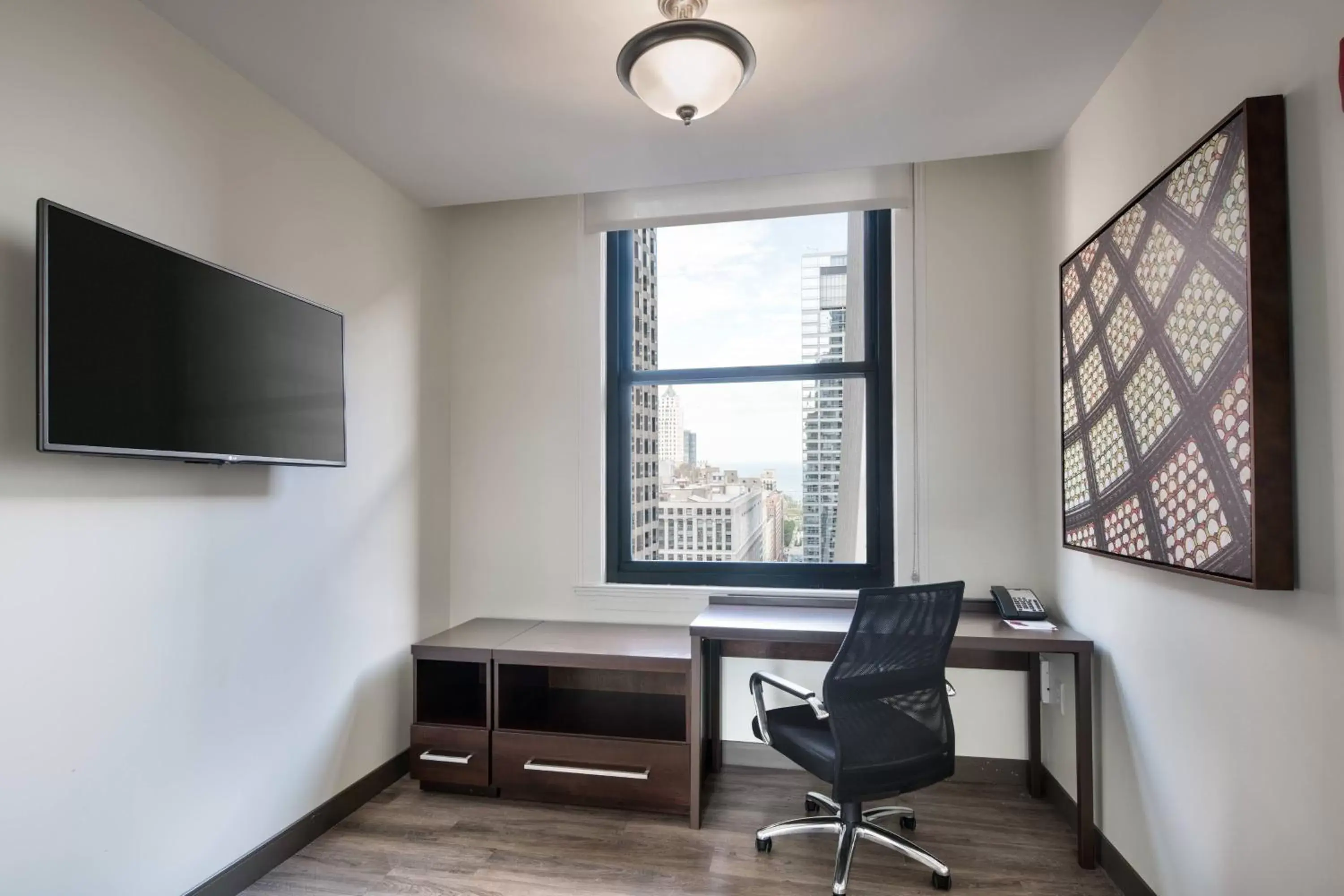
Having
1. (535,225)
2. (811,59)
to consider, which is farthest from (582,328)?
(811,59)

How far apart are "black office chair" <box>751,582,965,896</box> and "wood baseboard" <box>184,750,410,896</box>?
1652 millimetres

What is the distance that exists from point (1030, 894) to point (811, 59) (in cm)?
259

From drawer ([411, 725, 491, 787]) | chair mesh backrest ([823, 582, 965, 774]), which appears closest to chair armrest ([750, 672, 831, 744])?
chair mesh backrest ([823, 582, 965, 774])

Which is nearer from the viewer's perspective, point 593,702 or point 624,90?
point 624,90

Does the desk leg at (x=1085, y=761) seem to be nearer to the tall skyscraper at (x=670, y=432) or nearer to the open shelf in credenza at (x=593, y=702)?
the open shelf in credenza at (x=593, y=702)

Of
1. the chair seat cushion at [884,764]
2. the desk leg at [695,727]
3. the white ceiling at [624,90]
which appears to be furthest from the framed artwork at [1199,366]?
the desk leg at [695,727]

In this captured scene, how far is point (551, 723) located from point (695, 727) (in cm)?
65

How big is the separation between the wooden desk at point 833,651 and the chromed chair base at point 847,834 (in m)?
0.35

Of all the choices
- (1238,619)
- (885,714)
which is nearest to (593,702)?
(885,714)

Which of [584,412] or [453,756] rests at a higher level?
[584,412]

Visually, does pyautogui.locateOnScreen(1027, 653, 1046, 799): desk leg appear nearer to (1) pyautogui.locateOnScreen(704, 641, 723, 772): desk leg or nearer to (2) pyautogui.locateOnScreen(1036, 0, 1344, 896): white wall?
(2) pyautogui.locateOnScreen(1036, 0, 1344, 896): white wall

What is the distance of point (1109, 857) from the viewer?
2.25 m

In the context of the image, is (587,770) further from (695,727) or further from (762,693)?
(762,693)

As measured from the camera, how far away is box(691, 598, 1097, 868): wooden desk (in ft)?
7.69
